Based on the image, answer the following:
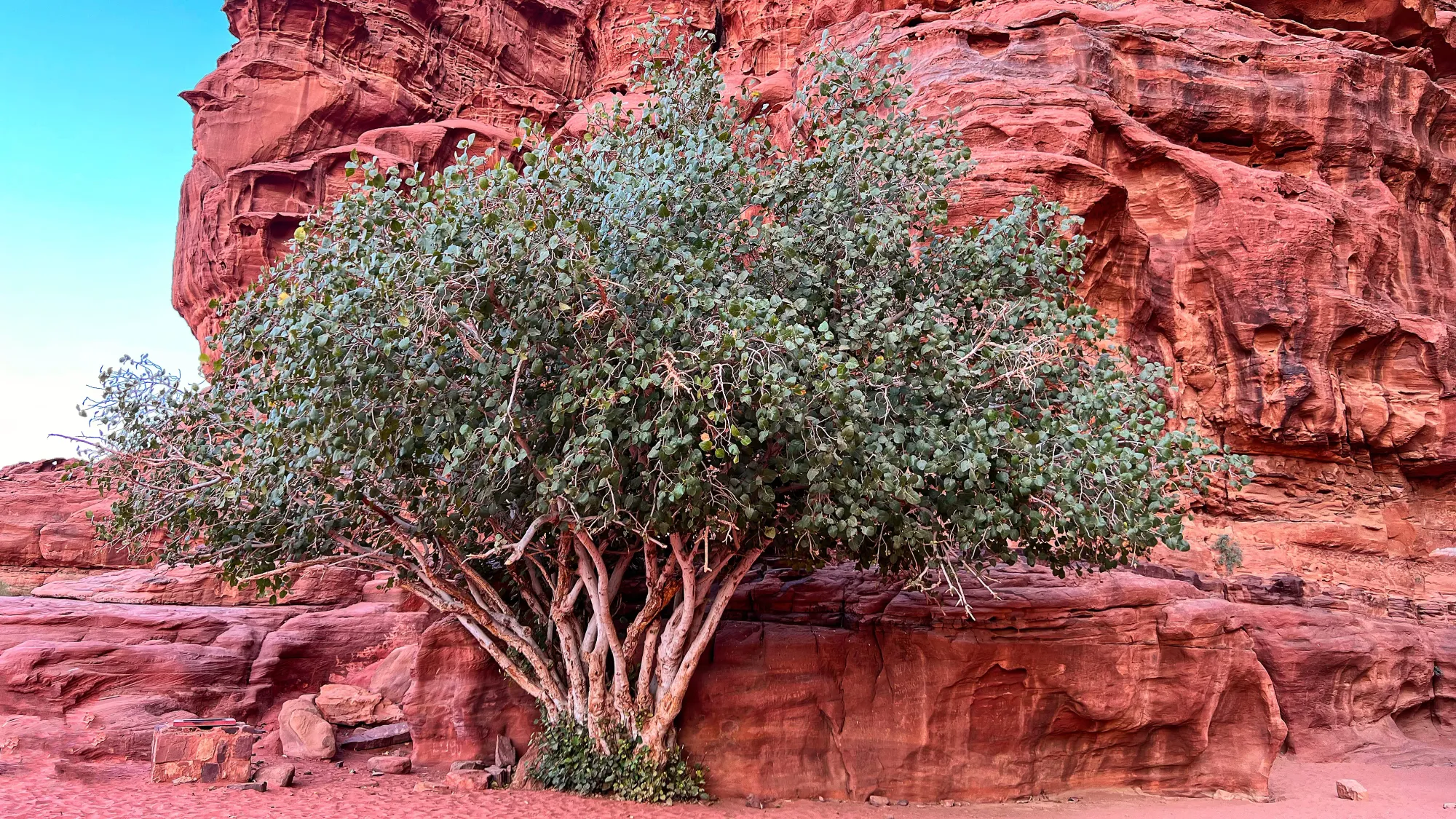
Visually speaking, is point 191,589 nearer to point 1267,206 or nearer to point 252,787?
point 252,787

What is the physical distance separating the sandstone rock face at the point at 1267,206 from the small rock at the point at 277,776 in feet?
49.6

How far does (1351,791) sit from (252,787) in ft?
50.3

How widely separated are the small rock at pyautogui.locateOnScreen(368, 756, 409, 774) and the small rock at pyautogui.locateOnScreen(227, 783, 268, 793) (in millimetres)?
1612

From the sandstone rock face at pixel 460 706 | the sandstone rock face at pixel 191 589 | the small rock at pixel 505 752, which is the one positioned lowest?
the small rock at pixel 505 752

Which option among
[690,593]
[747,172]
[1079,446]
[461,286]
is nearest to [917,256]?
[747,172]

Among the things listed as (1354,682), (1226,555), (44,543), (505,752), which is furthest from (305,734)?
(1226,555)

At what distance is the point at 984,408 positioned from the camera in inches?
378

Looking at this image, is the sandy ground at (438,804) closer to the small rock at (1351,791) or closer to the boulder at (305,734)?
the small rock at (1351,791)

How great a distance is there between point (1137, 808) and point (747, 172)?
9958mm

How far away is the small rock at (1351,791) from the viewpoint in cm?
1305

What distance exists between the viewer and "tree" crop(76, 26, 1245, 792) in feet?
27.8

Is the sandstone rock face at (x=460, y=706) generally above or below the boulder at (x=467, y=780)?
above

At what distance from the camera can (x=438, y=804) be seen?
9.88m

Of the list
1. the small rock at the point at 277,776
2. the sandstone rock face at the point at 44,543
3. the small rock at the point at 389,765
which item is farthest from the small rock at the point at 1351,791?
the sandstone rock face at the point at 44,543
